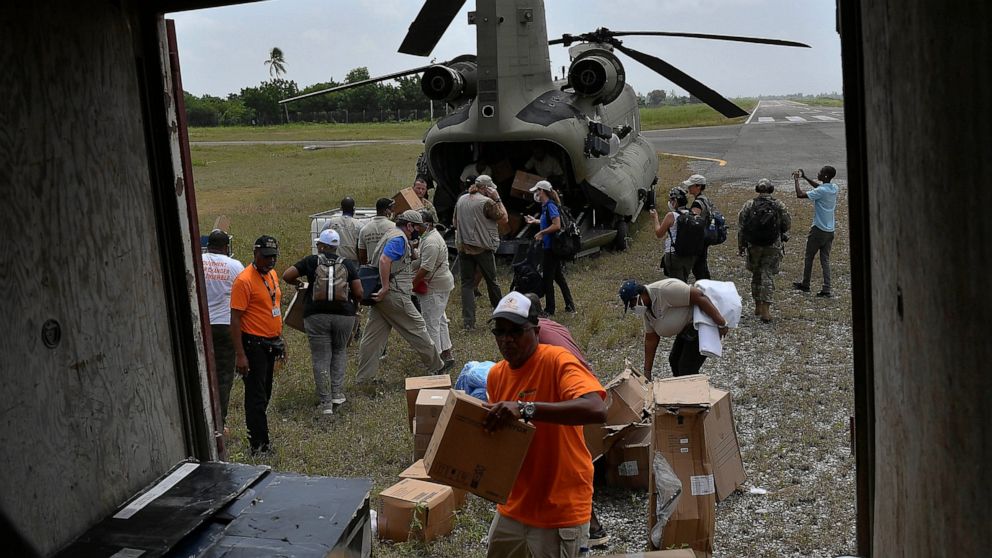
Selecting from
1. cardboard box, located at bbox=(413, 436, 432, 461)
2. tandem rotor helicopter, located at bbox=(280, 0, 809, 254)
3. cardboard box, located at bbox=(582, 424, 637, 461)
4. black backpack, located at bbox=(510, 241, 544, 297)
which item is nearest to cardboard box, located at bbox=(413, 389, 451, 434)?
cardboard box, located at bbox=(413, 436, 432, 461)

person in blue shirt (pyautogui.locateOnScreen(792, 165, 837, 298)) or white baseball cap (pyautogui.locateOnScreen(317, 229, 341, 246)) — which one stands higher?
white baseball cap (pyautogui.locateOnScreen(317, 229, 341, 246))

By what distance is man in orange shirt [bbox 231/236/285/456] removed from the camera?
7.30 meters

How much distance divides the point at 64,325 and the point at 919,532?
2.88 m

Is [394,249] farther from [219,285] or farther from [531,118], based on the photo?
[531,118]

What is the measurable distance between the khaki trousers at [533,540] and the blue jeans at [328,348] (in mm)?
4209

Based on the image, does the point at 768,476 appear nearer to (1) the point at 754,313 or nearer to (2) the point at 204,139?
(1) the point at 754,313

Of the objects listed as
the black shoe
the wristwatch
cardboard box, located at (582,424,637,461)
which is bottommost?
the black shoe

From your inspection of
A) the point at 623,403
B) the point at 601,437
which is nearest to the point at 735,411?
the point at 623,403

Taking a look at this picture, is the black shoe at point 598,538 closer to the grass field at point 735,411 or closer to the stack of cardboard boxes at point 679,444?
the grass field at point 735,411

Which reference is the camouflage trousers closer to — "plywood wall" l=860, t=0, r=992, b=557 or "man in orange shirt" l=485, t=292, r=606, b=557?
"man in orange shirt" l=485, t=292, r=606, b=557

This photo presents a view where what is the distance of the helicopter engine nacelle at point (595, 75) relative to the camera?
14.4 meters

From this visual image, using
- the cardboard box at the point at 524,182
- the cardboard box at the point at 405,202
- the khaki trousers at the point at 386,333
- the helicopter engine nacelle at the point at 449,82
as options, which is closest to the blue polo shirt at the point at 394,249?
the khaki trousers at the point at 386,333

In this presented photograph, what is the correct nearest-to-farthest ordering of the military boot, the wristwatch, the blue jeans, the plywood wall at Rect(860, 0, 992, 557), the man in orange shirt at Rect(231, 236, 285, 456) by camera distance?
the plywood wall at Rect(860, 0, 992, 557)
the wristwatch
the man in orange shirt at Rect(231, 236, 285, 456)
the blue jeans
the military boot

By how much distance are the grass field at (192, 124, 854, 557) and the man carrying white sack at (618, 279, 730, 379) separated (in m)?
0.89
